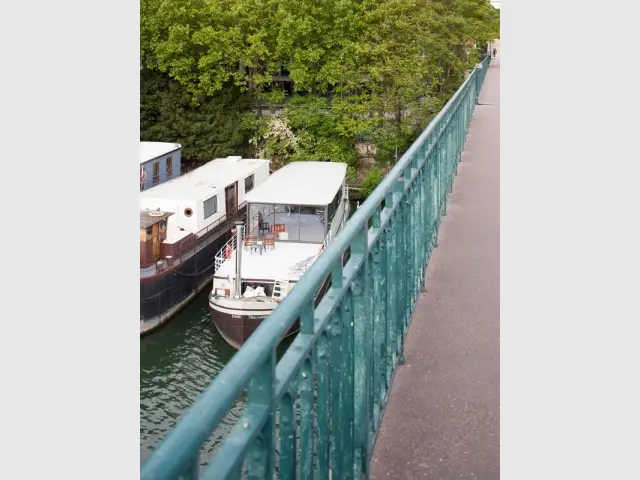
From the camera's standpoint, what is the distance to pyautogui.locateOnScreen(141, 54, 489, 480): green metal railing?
113 centimetres

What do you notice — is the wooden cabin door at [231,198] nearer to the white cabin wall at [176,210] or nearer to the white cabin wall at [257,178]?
the white cabin wall at [257,178]

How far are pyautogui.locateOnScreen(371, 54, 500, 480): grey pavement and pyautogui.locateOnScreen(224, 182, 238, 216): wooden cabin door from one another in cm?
1919

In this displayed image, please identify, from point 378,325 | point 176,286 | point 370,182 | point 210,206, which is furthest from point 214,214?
point 378,325

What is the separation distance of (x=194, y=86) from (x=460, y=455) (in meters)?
33.3

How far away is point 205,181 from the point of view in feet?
82.0

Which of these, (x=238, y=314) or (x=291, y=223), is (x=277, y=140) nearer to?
(x=291, y=223)

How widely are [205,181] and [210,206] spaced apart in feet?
6.95

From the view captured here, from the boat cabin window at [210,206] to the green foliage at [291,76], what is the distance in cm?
1054

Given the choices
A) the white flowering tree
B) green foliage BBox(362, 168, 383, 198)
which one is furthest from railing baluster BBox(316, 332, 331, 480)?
the white flowering tree

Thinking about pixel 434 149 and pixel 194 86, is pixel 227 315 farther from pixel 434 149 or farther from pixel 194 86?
pixel 194 86

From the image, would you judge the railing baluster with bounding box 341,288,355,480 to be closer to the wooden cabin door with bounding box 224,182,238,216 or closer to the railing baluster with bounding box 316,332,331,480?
the railing baluster with bounding box 316,332,331,480

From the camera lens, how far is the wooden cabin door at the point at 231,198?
2422 cm

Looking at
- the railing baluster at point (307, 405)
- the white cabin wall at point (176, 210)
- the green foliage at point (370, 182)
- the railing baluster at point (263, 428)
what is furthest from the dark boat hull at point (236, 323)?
the railing baluster at point (263, 428)

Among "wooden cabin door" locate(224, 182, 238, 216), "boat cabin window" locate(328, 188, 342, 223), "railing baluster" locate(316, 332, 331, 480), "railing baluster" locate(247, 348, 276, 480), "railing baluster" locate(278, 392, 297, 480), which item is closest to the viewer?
"railing baluster" locate(247, 348, 276, 480)
